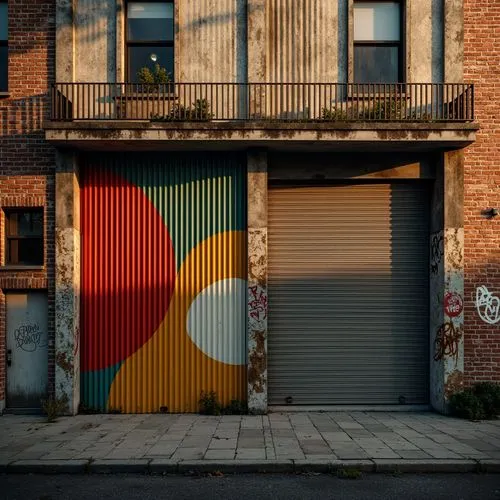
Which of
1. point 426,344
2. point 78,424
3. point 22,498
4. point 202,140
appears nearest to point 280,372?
point 426,344

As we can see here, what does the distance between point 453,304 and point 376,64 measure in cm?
527

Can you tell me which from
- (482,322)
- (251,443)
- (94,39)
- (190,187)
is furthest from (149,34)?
(482,322)

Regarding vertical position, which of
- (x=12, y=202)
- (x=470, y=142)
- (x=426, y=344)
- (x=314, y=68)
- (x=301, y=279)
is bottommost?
(x=426, y=344)

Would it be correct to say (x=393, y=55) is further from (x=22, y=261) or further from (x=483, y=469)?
(x=22, y=261)

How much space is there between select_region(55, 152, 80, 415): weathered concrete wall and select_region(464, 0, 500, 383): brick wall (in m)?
8.01

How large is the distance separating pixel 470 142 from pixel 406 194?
1.65 m

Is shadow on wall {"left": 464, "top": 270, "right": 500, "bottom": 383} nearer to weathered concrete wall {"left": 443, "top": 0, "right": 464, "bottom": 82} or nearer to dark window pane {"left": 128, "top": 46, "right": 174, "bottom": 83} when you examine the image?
weathered concrete wall {"left": 443, "top": 0, "right": 464, "bottom": 82}

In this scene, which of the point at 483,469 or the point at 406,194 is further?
the point at 406,194

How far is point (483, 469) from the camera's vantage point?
7137 mm

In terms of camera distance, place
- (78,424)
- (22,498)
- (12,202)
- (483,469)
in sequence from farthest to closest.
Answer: (12,202)
(78,424)
(483,469)
(22,498)

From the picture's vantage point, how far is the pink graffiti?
10367 mm

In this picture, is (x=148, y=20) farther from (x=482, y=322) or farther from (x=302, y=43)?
(x=482, y=322)

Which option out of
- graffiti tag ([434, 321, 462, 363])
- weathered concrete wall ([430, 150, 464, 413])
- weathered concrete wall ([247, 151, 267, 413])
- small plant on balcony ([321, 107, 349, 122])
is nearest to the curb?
weathered concrete wall ([247, 151, 267, 413])

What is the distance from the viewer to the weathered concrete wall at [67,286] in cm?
1010
